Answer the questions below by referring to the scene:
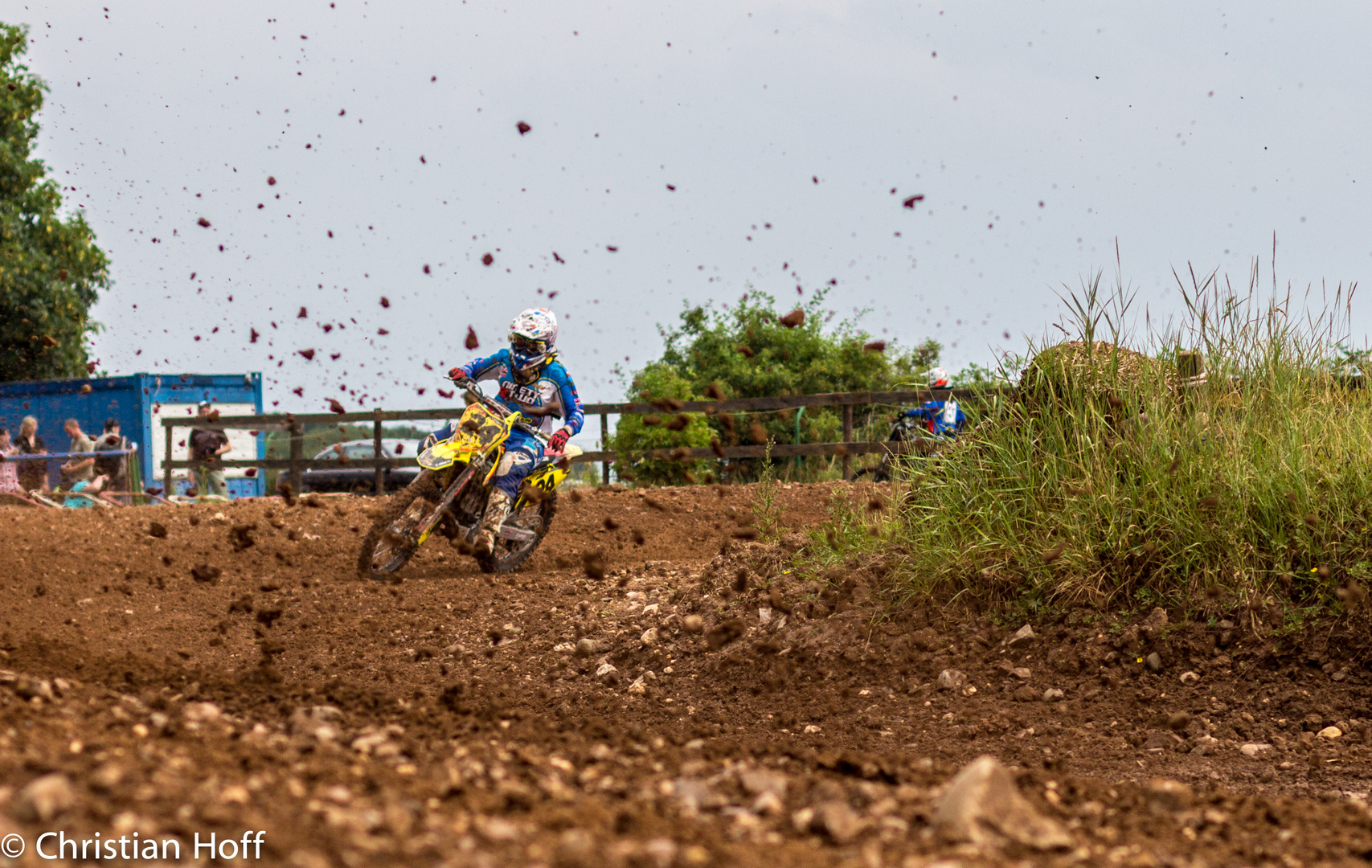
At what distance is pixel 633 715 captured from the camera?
5.59 metres

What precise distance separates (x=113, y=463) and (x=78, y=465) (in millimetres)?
586

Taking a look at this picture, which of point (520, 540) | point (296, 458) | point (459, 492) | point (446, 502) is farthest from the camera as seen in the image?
point (296, 458)

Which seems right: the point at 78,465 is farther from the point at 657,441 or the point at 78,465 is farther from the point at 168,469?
the point at 657,441

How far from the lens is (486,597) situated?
7.90 metres

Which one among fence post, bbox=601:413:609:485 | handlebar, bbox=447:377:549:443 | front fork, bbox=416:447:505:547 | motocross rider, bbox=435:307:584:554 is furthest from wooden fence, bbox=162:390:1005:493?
front fork, bbox=416:447:505:547

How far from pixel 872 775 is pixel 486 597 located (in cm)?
513

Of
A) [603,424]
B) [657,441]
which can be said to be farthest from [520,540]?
[657,441]

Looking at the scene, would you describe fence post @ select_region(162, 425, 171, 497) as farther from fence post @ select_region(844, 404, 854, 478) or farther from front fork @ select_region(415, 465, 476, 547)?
front fork @ select_region(415, 465, 476, 547)

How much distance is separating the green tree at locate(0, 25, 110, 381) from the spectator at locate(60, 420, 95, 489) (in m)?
9.71

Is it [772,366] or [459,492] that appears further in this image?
[772,366]

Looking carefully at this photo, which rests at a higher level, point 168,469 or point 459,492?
point 168,469

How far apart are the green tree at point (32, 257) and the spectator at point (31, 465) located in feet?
23.8

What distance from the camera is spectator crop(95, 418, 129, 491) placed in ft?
56.6

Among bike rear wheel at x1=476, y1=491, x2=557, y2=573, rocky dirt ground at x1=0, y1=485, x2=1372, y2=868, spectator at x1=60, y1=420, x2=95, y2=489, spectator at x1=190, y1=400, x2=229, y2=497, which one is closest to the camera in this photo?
rocky dirt ground at x1=0, y1=485, x2=1372, y2=868
